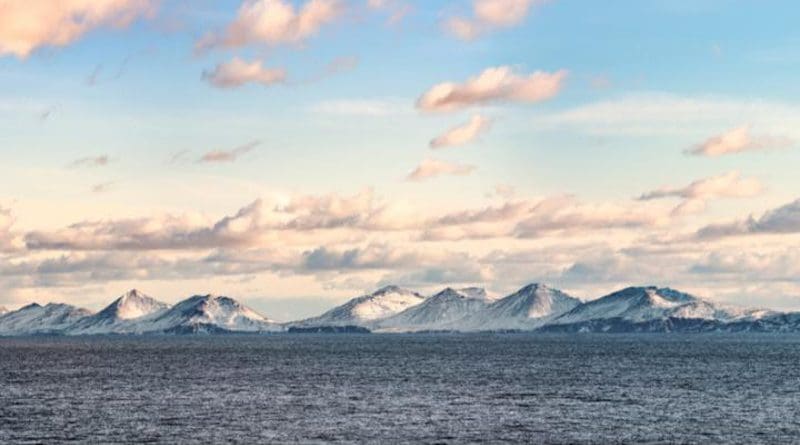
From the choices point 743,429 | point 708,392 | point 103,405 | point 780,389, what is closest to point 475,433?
point 743,429

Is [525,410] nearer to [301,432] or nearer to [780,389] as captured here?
[301,432]

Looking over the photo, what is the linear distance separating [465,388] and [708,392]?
122 ft

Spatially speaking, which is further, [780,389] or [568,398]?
[780,389]

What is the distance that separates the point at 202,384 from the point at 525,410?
2754 inches

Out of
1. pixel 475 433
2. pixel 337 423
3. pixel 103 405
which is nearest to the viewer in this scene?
pixel 475 433

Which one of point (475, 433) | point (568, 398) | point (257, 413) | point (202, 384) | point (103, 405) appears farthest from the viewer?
point (202, 384)

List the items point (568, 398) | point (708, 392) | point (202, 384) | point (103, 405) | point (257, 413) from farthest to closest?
point (202, 384)
point (708, 392)
point (568, 398)
point (103, 405)
point (257, 413)

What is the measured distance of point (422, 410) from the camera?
474 feet

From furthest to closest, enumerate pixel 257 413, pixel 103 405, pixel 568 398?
pixel 568 398 → pixel 103 405 → pixel 257 413

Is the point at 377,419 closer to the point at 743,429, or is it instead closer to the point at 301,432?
the point at 301,432

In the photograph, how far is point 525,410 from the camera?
473ft

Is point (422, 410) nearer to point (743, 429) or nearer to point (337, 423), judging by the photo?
point (337, 423)

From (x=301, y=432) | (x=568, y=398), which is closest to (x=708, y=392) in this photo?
(x=568, y=398)

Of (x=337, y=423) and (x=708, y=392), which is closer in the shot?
(x=337, y=423)
